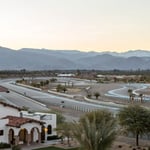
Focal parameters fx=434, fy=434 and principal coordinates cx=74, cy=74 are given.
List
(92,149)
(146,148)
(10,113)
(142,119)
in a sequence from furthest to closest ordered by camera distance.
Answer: (10,113), (142,119), (146,148), (92,149)

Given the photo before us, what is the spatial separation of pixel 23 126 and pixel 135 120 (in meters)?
8.61

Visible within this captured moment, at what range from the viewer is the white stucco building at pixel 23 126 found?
109ft

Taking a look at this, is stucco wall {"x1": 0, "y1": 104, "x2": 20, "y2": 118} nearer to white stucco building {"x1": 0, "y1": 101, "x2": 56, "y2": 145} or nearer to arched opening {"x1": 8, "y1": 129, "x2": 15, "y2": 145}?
white stucco building {"x1": 0, "y1": 101, "x2": 56, "y2": 145}

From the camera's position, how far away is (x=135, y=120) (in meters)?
33.4

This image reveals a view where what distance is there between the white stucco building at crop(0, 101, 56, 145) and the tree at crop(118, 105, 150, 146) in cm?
599

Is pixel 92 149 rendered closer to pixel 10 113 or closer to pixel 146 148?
pixel 146 148

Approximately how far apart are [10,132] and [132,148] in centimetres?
938

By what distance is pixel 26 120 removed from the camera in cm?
3359

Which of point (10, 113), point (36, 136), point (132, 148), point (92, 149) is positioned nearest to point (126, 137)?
point (132, 148)

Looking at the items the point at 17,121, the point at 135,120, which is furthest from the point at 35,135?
the point at 135,120

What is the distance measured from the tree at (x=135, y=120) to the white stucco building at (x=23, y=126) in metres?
5.99

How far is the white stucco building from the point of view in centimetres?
3312

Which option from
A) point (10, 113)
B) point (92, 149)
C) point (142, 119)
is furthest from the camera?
point (10, 113)

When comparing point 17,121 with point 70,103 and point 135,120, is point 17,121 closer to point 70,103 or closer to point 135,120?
Answer: point 135,120
